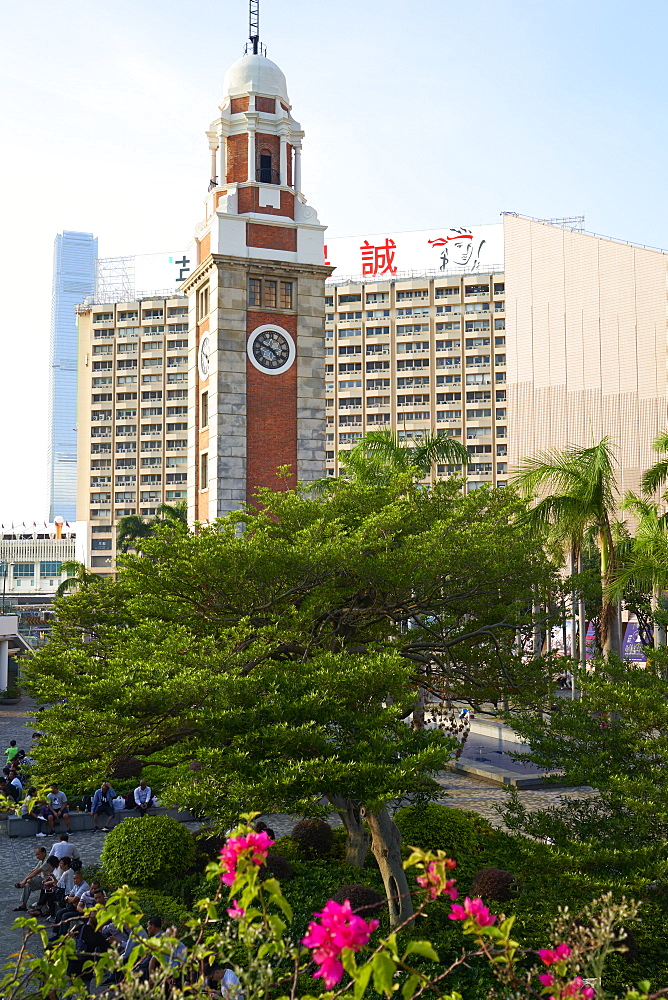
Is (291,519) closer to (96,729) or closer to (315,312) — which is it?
(96,729)

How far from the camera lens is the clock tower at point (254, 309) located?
34.0 m

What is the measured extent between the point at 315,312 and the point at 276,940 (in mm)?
32358

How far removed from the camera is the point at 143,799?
72.9 feet

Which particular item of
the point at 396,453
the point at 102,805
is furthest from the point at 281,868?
the point at 396,453

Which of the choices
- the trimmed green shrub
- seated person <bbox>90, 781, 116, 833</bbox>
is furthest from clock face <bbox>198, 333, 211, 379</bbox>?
the trimmed green shrub

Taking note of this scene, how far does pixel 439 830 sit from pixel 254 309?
22.0 meters

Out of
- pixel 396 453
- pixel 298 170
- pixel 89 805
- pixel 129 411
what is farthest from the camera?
pixel 129 411

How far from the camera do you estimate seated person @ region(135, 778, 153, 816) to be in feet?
72.6

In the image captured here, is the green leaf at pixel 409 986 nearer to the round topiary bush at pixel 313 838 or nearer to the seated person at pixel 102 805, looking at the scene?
the round topiary bush at pixel 313 838

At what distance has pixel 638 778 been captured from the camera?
11.4m

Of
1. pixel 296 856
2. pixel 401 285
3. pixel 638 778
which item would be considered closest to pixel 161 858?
pixel 296 856

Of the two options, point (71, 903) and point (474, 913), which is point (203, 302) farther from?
point (474, 913)

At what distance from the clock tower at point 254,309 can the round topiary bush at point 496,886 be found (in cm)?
1974

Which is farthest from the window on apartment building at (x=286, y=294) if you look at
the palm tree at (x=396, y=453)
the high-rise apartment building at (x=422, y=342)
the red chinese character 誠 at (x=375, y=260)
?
the red chinese character 誠 at (x=375, y=260)
